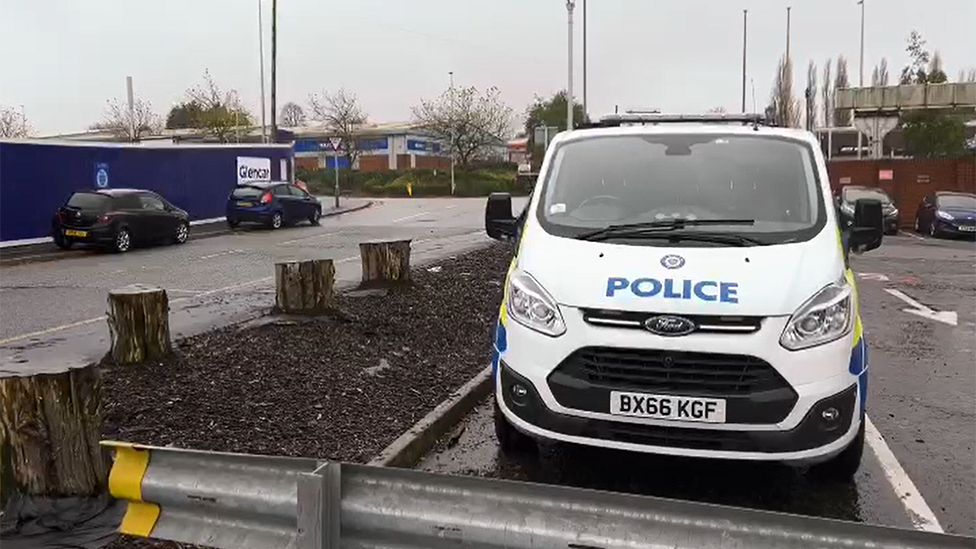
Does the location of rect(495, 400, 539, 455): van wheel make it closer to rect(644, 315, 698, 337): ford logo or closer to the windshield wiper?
the windshield wiper

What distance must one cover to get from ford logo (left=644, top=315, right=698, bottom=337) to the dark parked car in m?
24.2

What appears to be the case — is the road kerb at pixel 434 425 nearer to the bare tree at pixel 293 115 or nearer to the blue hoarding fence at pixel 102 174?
the blue hoarding fence at pixel 102 174

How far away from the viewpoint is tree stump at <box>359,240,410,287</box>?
10.9 metres

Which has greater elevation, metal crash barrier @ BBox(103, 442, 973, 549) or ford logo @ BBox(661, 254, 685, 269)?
ford logo @ BBox(661, 254, 685, 269)

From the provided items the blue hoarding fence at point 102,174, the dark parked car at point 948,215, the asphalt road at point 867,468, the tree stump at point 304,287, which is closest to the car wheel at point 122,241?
the blue hoarding fence at point 102,174

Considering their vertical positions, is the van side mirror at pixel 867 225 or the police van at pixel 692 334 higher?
the van side mirror at pixel 867 225

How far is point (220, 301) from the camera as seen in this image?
11.3 m

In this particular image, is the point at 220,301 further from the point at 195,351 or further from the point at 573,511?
the point at 573,511

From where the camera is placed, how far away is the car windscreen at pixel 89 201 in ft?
63.2

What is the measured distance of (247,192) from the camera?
2728 centimetres

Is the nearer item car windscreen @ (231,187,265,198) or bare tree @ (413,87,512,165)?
car windscreen @ (231,187,265,198)

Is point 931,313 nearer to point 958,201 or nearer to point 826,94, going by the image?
point 958,201

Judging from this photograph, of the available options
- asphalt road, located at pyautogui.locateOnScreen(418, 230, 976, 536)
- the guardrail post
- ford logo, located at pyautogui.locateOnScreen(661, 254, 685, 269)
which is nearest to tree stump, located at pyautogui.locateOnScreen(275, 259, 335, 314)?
asphalt road, located at pyautogui.locateOnScreen(418, 230, 976, 536)

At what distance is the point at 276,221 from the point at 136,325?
2168cm
